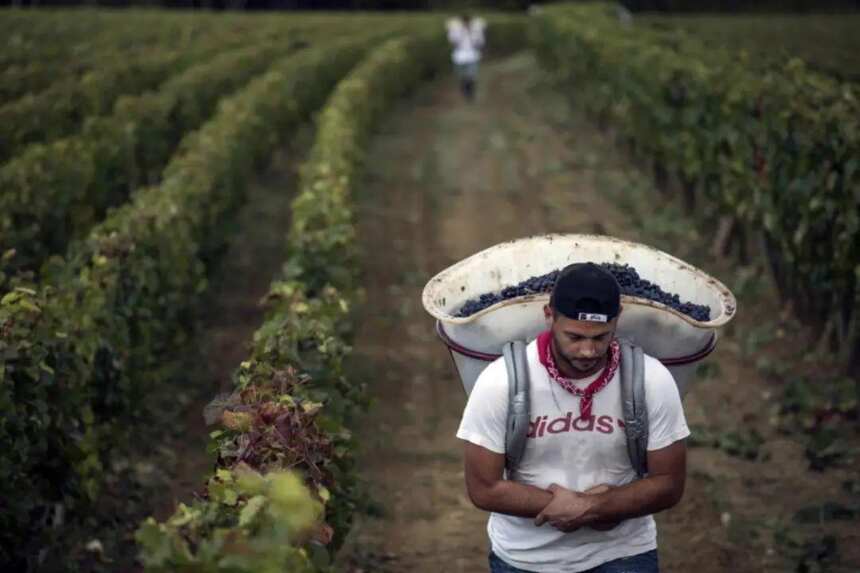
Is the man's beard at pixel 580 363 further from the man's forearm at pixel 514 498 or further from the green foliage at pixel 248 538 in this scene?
the green foliage at pixel 248 538

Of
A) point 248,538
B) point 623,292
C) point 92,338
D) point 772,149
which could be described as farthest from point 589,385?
point 772,149

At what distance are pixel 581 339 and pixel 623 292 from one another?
2.42ft

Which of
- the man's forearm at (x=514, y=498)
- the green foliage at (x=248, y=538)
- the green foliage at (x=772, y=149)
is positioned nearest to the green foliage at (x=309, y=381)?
the green foliage at (x=248, y=538)

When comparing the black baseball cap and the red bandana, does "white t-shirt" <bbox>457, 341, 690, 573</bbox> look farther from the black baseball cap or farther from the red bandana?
the black baseball cap

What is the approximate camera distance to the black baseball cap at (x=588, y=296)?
16.4ft

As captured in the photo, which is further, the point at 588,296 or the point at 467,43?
the point at 467,43

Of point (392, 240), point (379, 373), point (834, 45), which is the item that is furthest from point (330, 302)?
point (834, 45)

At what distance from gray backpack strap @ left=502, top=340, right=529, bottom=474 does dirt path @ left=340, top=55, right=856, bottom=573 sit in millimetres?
3820

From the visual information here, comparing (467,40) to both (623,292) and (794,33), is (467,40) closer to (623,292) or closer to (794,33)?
(623,292)

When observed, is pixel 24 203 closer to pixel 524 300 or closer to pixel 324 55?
pixel 524 300

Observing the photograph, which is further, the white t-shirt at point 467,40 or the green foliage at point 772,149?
the white t-shirt at point 467,40

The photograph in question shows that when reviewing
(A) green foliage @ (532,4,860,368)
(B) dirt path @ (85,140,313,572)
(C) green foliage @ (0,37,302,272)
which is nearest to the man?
(B) dirt path @ (85,140,313,572)

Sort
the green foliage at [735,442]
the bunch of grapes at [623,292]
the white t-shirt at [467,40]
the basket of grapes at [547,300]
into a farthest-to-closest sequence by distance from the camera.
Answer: the white t-shirt at [467,40] < the green foliage at [735,442] < the bunch of grapes at [623,292] < the basket of grapes at [547,300]

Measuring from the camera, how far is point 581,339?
5.04m
